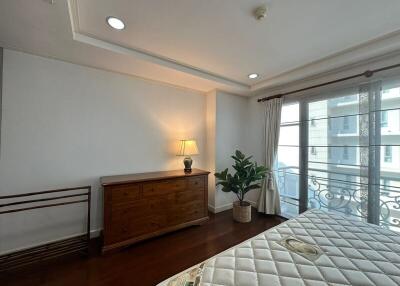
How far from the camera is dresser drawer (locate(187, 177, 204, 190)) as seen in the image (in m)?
2.68

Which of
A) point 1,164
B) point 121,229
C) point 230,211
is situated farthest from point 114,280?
point 230,211

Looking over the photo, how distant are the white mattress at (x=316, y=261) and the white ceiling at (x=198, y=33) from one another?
183 centimetres

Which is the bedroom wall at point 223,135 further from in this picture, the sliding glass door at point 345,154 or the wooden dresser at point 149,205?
the sliding glass door at point 345,154

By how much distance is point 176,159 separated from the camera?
307cm

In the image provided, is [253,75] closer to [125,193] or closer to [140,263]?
[125,193]

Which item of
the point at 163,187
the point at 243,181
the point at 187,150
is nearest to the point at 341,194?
the point at 243,181

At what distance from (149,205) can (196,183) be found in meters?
0.78

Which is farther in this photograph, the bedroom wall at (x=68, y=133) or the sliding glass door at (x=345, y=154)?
the sliding glass door at (x=345, y=154)

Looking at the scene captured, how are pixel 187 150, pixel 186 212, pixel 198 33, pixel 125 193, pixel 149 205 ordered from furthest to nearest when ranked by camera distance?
pixel 187 150 < pixel 186 212 < pixel 149 205 < pixel 125 193 < pixel 198 33

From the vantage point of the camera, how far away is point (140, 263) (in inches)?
75.0

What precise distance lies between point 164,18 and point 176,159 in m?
2.08

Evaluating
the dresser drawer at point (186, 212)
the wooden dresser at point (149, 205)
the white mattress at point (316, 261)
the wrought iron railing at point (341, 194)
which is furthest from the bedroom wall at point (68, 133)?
the wrought iron railing at point (341, 194)

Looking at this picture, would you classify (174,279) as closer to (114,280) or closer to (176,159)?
(114,280)

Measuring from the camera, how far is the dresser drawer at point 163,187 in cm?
229
